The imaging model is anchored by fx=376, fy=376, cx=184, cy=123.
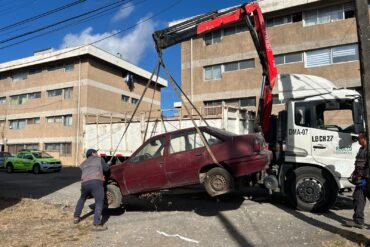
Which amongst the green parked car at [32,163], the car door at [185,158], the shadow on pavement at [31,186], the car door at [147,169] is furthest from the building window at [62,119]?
the car door at [185,158]

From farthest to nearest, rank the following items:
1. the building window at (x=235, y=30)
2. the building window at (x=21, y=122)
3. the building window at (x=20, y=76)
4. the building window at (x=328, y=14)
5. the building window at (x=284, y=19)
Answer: the building window at (x=20, y=76) → the building window at (x=21, y=122) → the building window at (x=235, y=30) → the building window at (x=284, y=19) → the building window at (x=328, y=14)

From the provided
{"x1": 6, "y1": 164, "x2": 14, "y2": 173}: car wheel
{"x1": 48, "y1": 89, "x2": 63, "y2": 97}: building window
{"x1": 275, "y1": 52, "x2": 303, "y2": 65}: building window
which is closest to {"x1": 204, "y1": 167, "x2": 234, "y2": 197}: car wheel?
{"x1": 275, "y1": 52, "x2": 303, "y2": 65}: building window

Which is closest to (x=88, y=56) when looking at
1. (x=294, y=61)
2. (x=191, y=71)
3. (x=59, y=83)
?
(x=59, y=83)

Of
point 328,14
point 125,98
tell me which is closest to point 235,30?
point 328,14

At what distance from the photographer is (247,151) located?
777cm

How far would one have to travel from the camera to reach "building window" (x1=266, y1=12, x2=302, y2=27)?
76.2 feet

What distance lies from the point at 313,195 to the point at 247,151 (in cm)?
220

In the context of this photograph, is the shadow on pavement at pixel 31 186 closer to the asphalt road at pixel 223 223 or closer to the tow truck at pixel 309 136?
the asphalt road at pixel 223 223

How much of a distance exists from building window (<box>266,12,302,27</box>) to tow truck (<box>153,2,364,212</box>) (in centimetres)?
1445

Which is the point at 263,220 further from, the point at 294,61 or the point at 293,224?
the point at 294,61

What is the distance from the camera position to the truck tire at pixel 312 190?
8578 mm

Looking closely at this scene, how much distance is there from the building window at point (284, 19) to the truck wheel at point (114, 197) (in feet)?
60.3

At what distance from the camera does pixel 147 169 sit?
8.63 m

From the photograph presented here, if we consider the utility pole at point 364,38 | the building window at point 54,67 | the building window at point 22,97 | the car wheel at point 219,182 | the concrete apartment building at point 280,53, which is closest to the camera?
the utility pole at point 364,38
